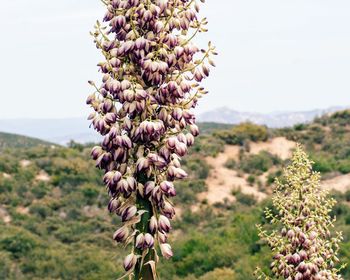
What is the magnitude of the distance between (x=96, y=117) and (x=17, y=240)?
86.4ft

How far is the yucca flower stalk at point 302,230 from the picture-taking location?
6.86 metres

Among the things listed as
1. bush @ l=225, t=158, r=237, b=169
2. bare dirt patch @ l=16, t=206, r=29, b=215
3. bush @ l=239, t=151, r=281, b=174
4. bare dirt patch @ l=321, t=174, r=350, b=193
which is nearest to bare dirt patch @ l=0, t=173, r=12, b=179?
bare dirt patch @ l=16, t=206, r=29, b=215

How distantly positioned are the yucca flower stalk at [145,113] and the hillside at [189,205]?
1705 cm

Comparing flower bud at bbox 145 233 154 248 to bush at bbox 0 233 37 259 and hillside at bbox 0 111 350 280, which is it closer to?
hillside at bbox 0 111 350 280

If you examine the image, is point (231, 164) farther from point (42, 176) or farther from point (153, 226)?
point (153, 226)

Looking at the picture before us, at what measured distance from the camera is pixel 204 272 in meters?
27.1

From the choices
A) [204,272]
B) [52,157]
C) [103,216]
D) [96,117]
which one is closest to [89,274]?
[204,272]

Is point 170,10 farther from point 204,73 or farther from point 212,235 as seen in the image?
point 212,235

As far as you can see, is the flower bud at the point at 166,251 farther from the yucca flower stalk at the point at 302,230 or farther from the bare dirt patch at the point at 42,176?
the bare dirt patch at the point at 42,176

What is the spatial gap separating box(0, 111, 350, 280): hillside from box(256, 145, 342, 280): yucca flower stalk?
14.4 metres

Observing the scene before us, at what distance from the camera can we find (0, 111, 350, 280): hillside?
27.4 meters

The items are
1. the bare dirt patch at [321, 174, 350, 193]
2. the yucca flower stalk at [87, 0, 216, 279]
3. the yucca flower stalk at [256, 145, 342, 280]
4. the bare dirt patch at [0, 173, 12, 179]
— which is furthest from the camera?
the bare dirt patch at [0, 173, 12, 179]

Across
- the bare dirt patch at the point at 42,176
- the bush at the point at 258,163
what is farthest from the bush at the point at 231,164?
the bare dirt patch at the point at 42,176

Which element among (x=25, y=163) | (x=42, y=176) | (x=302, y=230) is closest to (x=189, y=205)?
(x=42, y=176)
